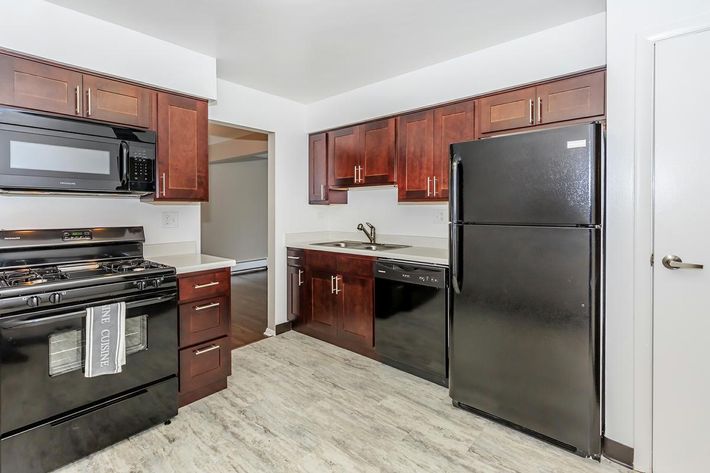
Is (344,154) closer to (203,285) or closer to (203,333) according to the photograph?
(203,285)

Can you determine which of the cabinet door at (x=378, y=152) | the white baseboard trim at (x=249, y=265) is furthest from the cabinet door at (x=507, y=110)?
the white baseboard trim at (x=249, y=265)

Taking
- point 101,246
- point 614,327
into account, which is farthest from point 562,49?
point 101,246

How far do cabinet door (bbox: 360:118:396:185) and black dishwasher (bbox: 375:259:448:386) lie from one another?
87cm

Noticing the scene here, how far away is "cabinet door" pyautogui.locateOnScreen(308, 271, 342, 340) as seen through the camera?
138 inches

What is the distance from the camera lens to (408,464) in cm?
192

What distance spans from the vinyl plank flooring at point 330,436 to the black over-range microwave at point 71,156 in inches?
60.7

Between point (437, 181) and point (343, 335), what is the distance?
1.66 meters

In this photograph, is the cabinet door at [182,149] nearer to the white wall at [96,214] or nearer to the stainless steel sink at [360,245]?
the white wall at [96,214]

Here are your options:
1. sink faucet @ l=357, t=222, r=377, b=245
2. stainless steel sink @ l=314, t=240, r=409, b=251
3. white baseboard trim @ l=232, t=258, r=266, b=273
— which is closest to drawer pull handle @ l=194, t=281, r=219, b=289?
stainless steel sink @ l=314, t=240, r=409, b=251

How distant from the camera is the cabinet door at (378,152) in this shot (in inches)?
133

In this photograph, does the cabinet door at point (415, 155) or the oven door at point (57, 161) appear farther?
the cabinet door at point (415, 155)

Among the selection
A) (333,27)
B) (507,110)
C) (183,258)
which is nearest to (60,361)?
(183,258)

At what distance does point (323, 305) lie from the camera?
11.8 ft

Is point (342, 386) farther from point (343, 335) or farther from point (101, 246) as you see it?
point (101, 246)
